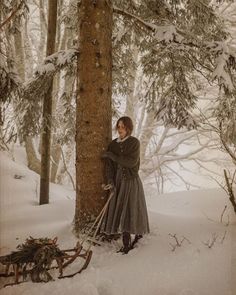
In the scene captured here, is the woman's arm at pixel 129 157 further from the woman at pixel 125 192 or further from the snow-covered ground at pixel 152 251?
the snow-covered ground at pixel 152 251

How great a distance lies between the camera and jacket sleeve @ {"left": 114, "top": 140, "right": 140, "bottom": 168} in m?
4.81

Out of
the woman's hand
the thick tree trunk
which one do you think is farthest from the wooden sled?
the woman's hand

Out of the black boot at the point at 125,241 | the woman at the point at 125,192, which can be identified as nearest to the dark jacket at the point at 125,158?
the woman at the point at 125,192

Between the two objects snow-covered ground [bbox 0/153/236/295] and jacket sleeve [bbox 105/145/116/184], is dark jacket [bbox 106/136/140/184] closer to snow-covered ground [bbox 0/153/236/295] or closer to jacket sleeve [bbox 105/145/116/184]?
jacket sleeve [bbox 105/145/116/184]

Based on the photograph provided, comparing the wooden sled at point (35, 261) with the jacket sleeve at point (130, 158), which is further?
the jacket sleeve at point (130, 158)

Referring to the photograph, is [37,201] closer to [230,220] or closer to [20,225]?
[20,225]

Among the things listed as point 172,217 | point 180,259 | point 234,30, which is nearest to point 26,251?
point 180,259

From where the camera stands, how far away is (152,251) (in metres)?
4.68

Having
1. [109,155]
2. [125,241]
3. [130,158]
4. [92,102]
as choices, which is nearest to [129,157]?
[130,158]

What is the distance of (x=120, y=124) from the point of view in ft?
16.1

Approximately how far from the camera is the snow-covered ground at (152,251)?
3832mm

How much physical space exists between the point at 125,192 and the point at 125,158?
0.43m

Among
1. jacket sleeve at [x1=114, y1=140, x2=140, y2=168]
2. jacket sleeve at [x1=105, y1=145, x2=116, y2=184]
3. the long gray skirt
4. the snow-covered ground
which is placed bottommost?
the snow-covered ground

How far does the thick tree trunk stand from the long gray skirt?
223mm
